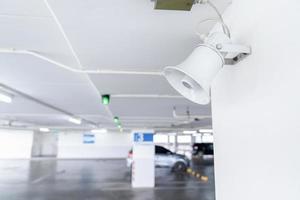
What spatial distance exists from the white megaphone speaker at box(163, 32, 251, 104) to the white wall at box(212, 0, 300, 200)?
0.43 feet

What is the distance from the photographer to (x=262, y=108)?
112 cm

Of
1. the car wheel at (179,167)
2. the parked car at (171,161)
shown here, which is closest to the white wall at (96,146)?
the parked car at (171,161)

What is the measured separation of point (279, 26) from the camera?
999 millimetres

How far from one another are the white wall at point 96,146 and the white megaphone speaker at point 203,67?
1998cm

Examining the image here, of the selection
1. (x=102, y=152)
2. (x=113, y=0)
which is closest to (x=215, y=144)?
(x=113, y=0)

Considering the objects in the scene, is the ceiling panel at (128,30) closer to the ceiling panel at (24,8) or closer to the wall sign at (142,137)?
the ceiling panel at (24,8)

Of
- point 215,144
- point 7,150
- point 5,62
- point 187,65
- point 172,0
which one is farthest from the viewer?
point 7,150

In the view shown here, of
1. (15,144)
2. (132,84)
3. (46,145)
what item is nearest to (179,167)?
(132,84)

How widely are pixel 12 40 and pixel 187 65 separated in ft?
6.43

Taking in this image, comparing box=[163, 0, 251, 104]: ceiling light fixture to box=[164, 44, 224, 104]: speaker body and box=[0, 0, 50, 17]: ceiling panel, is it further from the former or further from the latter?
box=[0, 0, 50, 17]: ceiling panel

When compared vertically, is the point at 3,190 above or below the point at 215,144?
below

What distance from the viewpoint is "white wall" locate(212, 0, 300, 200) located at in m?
0.92

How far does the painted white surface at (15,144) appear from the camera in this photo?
62.4 ft

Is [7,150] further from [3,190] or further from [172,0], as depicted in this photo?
[172,0]
